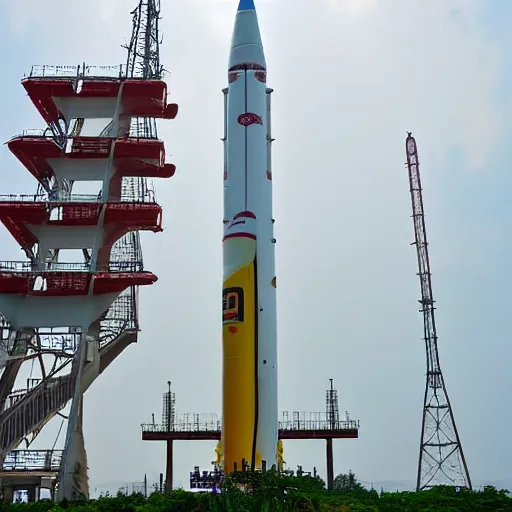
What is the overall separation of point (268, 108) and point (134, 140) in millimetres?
8805

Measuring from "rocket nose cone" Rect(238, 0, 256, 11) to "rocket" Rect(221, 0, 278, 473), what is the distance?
2034 millimetres

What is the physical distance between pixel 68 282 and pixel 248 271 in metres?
10.2

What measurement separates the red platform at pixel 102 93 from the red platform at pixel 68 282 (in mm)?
10160

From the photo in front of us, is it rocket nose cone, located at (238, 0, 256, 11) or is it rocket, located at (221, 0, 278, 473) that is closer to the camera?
rocket, located at (221, 0, 278, 473)

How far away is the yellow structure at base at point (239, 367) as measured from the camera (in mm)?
31391

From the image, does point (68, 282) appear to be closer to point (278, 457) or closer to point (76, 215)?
point (76, 215)

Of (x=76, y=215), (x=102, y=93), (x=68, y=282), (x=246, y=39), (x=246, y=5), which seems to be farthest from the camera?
(x=102, y=93)

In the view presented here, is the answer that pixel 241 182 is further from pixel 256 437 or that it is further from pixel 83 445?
pixel 83 445

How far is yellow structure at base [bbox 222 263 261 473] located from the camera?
103ft

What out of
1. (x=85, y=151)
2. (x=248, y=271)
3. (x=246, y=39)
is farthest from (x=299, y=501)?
(x=85, y=151)

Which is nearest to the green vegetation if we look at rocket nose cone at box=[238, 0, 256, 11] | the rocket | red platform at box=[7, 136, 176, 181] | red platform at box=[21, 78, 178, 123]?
the rocket

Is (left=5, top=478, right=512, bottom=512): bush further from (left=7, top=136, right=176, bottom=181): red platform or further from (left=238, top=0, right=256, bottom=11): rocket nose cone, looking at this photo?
(left=238, top=0, right=256, bottom=11): rocket nose cone

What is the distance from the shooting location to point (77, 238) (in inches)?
1582

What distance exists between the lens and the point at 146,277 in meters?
38.6
